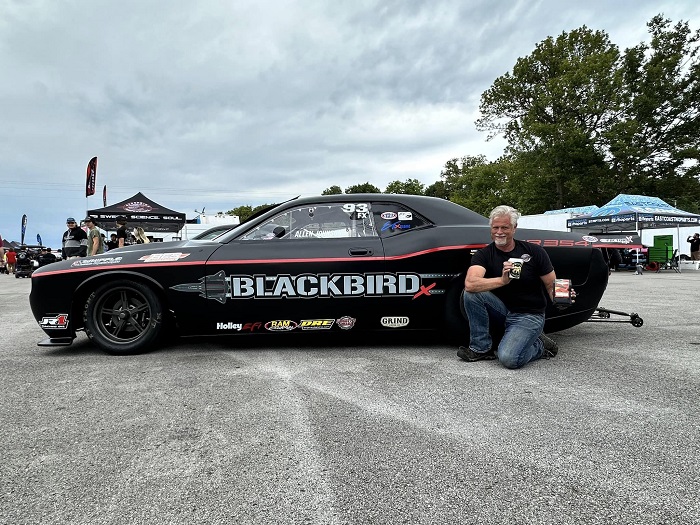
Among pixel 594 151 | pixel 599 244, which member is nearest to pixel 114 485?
pixel 599 244

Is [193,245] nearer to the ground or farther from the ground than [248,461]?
farther from the ground

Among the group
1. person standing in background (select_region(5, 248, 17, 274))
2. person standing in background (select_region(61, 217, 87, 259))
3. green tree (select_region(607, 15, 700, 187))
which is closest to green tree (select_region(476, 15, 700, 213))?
green tree (select_region(607, 15, 700, 187))

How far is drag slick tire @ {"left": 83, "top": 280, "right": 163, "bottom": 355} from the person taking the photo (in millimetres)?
3395

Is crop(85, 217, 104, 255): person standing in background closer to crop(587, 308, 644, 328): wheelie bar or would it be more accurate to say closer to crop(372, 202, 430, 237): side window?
crop(372, 202, 430, 237): side window

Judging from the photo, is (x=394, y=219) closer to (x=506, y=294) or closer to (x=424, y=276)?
(x=424, y=276)

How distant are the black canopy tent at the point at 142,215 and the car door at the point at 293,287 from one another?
1736 cm

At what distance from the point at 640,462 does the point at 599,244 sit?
Result: 2430mm

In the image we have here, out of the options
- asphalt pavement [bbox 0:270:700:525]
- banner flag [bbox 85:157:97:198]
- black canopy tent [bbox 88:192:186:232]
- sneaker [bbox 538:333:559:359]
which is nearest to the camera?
asphalt pavement [bbox 0:270:700:525]

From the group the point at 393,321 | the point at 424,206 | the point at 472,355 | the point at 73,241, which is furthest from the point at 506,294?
the point at 73,241

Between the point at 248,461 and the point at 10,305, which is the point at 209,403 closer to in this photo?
the point at 248,461

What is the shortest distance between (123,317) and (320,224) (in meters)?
1.77

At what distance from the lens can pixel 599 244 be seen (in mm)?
3645

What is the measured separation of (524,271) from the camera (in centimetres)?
309

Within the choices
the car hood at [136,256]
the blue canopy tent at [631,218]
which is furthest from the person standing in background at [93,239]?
the blue canopy tent at [631,218]
